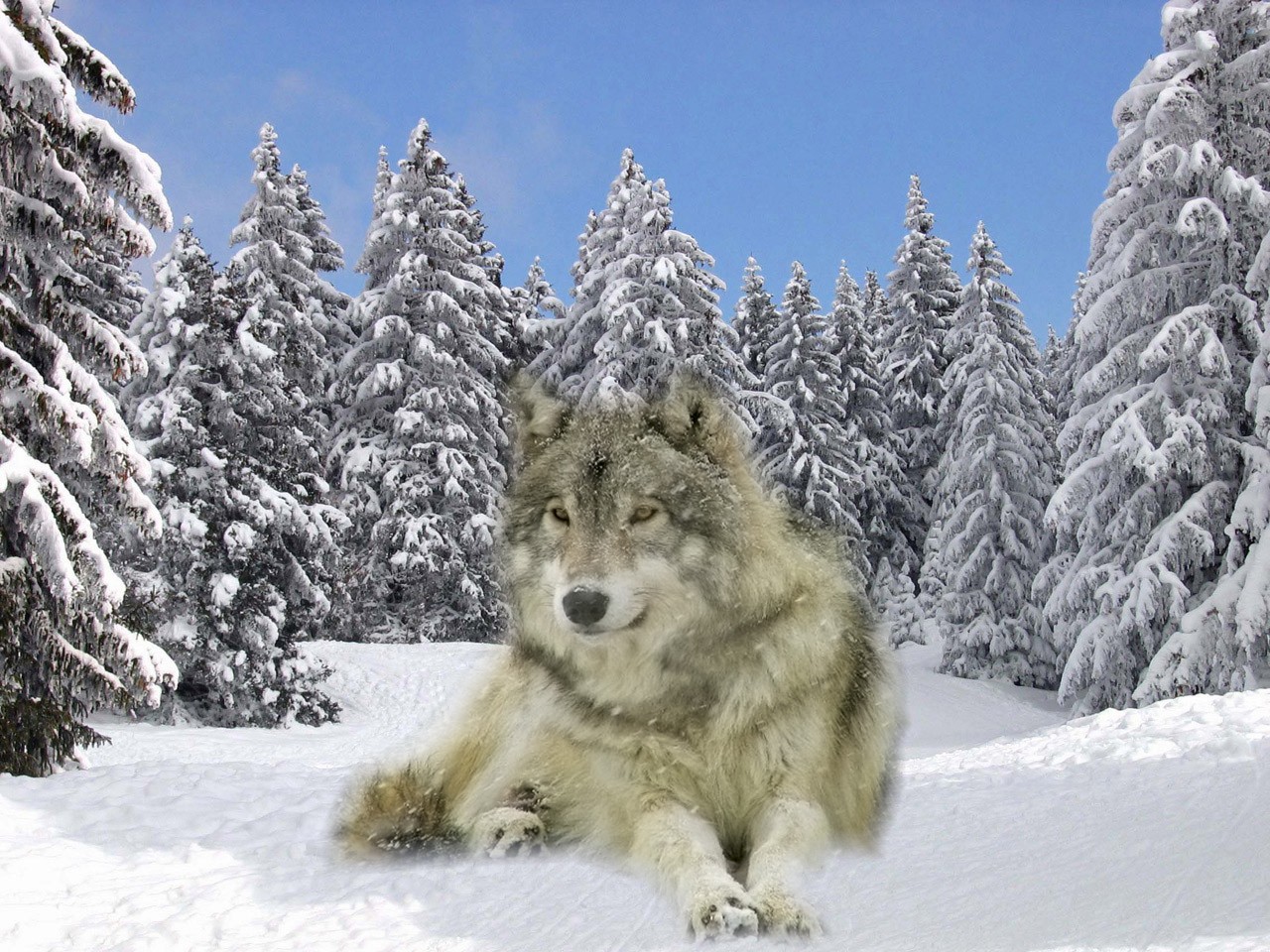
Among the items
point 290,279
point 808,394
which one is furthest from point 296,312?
point 808,394

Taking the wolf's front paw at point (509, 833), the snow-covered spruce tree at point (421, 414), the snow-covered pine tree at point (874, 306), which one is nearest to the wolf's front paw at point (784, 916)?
the wolf's front paw at point (509, 833)

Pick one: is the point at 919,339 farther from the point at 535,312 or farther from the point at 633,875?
the point at 633,875

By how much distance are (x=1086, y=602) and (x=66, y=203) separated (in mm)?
16570

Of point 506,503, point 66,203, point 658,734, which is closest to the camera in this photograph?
point 658,734

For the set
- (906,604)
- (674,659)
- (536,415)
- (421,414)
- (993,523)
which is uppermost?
(421,414)

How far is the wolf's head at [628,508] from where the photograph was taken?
2732 mm

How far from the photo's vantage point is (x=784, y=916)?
239 cm

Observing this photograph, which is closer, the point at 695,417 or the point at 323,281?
the point at 695,417

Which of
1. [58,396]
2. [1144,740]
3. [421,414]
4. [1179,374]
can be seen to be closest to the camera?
[1144,740]

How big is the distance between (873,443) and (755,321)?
15.1 feet

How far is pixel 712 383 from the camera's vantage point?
9.86ft

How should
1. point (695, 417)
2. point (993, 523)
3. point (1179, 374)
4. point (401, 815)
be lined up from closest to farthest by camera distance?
point (695, 417) < point (401, 815) < point (1179, 374) < point (993, 523)

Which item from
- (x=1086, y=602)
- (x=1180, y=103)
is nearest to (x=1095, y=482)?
(x=1086, y=602)

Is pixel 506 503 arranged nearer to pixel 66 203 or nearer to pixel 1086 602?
pixel 66 203
